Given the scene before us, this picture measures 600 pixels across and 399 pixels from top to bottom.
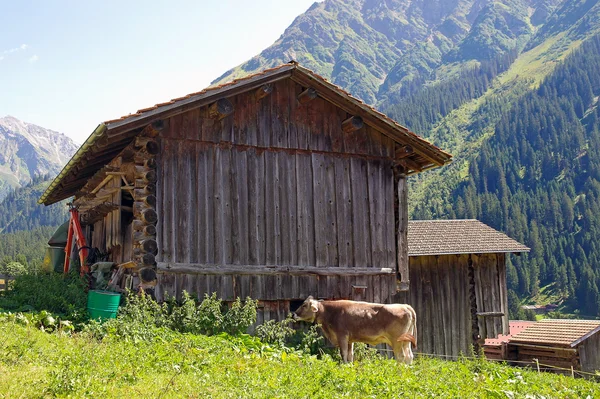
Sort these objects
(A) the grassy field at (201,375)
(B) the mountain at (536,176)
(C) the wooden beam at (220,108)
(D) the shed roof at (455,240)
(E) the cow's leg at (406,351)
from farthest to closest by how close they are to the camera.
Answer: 1. (B) the mountain at (536,176)
2. (D) the shed roof at (455,240)
3. (C) the wooden beam at (220,108)
4. (E) the cow's leg at (406,351)
5. (A) the grassy field at (201,375)

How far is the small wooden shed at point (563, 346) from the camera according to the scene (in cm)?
3102

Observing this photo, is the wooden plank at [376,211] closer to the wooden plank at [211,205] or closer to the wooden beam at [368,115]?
the wooden beam at [368,115]

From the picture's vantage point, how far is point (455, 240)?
24375mm

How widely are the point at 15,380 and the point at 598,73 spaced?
192m

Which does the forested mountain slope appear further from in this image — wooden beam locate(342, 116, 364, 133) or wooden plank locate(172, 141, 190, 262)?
wooden plank locate(172, 141, 190, 262)

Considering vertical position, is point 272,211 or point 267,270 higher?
point 272,211

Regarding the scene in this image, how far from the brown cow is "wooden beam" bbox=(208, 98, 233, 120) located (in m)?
4.59

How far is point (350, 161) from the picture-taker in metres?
16.2

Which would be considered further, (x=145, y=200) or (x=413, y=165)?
(x=413, y=165)

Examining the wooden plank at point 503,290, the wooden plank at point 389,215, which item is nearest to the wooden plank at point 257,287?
the wooden plank at point 389,215

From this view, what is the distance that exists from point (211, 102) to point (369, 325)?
6.00 m

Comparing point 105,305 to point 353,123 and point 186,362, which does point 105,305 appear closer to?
point 186,362

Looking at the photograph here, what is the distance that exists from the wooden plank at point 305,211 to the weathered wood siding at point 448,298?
837 centimetres

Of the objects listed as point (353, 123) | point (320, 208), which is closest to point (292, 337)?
point (320, 208)
